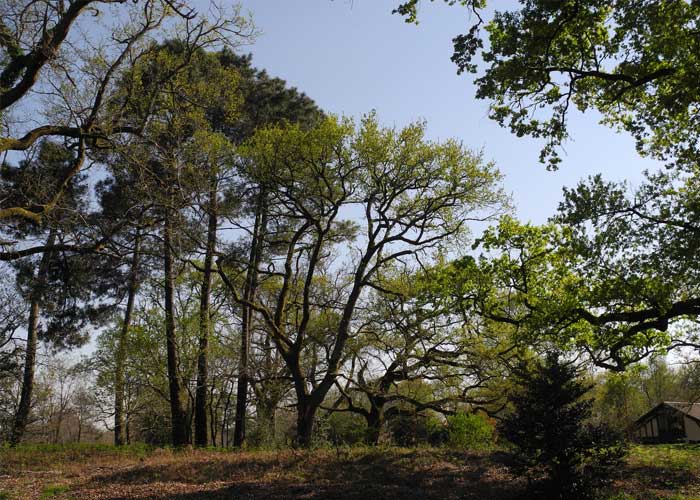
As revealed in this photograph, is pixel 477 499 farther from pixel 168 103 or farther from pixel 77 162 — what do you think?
pixel 168 103

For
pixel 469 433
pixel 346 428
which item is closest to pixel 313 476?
pixel 469 433

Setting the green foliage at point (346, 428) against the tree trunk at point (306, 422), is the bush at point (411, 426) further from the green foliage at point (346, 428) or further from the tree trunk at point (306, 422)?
the tree trunk at point (306, 422)

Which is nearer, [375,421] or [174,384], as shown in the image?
[174,384]

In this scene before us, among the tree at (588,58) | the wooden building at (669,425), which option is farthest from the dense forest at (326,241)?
the wooden building at (669,425)

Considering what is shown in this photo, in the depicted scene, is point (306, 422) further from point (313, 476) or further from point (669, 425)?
point (669, 425)

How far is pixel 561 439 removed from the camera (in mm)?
9266

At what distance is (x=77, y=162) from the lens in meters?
11.6

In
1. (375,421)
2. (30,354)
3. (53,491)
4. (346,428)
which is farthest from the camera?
(346,428)

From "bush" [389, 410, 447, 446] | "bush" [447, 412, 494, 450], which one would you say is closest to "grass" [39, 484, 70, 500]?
"bush" [447, 412, 494, 450]

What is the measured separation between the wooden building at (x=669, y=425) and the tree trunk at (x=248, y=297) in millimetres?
28356

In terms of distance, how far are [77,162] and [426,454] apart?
10.4m

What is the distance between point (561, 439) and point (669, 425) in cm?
3571

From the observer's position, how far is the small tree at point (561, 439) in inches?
367

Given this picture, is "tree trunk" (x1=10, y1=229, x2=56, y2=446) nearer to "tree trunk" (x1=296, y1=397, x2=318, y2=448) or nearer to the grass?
the grass
